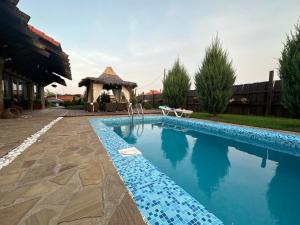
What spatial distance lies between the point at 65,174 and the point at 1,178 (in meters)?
0.75

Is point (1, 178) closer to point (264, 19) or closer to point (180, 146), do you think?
point (180, 146)

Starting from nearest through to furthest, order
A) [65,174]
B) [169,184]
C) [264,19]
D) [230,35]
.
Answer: [169,184] < [65,174] < [264,19] < [230,35]

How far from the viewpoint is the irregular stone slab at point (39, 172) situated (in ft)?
6.62

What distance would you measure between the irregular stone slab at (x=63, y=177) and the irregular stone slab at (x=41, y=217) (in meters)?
0.51

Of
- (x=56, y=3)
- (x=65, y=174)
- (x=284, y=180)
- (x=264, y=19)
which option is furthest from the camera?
(x=56, y=3)

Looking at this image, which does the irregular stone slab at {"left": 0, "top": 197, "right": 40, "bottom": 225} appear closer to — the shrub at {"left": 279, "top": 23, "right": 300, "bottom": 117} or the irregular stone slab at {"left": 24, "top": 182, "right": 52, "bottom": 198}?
the irregular stone slab at {"left": 24, "top": 182, "right": 52, "bottom": 198}

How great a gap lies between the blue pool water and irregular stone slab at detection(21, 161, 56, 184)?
6.80 ft

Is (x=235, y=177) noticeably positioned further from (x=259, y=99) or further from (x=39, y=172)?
(x=259, y=99)

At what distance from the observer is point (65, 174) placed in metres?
2.15

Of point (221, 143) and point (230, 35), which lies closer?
point (221, 143)

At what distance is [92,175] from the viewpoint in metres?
2.10

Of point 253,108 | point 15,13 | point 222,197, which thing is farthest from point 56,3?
point 253,108

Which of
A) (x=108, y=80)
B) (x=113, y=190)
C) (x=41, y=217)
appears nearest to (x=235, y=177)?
(x=113, y=190)

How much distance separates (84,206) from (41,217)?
1.12ft
